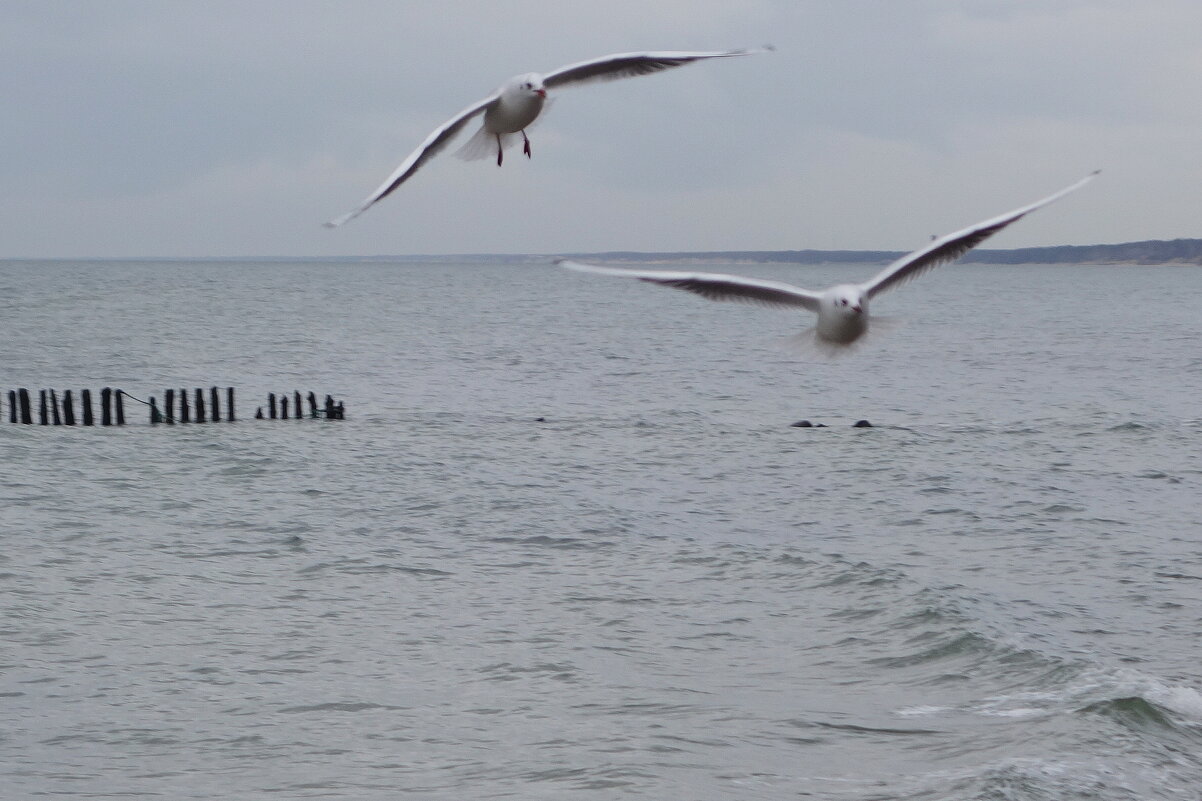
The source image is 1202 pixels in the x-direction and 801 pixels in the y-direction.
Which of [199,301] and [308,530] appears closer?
[308,530]

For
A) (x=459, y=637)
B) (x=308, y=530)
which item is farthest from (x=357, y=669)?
(x=308, y=530)

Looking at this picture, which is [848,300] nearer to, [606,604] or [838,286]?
[838,286]

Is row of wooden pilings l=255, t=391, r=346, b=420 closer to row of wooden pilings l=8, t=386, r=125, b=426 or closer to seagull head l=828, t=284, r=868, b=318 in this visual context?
row of wooden pilings l=8, t=386, r=125, b=426

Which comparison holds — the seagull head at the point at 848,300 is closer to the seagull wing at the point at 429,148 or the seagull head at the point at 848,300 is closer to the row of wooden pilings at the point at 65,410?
the seagull wing at the point at 429,148

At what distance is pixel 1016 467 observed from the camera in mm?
32531

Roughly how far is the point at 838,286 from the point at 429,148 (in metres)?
1.55

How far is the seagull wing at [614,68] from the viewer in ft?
18.0

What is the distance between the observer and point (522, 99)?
210 inches

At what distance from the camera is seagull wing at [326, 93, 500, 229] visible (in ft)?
14.8

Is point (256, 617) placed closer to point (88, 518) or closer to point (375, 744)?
point (375, 744)

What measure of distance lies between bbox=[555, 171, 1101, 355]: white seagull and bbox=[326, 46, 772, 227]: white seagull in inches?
30.6

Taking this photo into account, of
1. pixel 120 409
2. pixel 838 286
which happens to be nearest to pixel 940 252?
pixel 838 286

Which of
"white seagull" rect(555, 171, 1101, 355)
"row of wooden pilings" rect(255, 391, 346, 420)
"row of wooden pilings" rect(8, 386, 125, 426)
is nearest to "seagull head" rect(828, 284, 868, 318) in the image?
"white seagull" rect(555, 171, 1101, 355)

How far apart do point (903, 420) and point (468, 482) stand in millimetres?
18333
